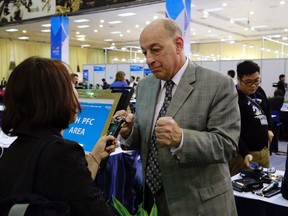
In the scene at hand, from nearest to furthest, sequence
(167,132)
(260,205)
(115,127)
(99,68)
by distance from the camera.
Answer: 1. (167,132)
2. (115,127)
3. (260,205)
4. (99,68)

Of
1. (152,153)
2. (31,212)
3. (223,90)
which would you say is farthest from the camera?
(152,153)

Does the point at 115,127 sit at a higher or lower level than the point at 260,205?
higher

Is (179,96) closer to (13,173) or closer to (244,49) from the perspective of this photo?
(13,173)

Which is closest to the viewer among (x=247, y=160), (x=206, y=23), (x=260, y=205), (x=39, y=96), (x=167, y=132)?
(x=39, y=96)

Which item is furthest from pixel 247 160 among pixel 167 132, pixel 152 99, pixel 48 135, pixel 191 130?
pixel 48 135

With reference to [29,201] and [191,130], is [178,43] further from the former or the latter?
[29,201]

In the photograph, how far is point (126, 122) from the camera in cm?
144

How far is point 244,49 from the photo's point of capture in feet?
62.9

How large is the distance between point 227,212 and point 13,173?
0.88m

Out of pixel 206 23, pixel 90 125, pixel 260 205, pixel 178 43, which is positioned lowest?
pixel 260 205

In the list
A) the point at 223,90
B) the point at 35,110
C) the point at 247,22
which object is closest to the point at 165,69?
the point at 223,90

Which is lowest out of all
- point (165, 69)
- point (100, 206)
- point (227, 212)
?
point (227, 212)

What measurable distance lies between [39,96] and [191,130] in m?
0.57

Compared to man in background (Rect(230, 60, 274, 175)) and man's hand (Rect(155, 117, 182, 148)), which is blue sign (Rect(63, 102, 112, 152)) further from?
man in background (Rect(230, 60, 274, 175))
